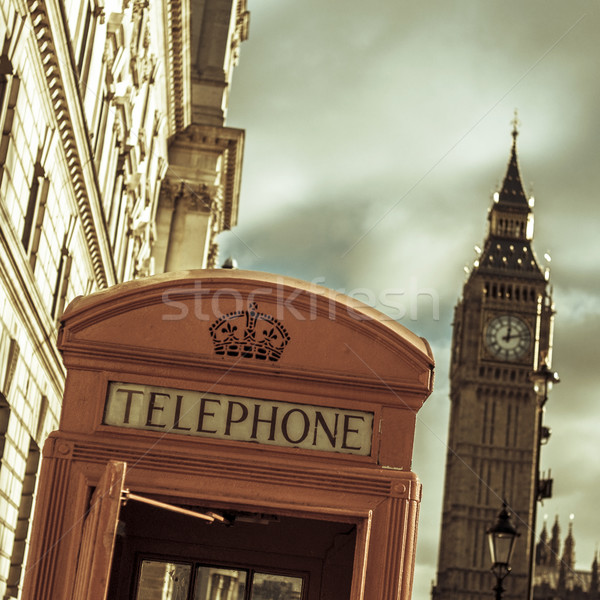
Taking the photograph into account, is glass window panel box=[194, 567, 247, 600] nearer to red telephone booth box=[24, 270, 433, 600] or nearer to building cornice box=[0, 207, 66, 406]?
red telephone booth box=[24, 270, 433, 600]

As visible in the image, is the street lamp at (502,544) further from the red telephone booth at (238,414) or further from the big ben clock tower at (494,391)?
the big ben clock tower at (494,391)

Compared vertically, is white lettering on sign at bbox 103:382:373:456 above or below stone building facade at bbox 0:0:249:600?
below

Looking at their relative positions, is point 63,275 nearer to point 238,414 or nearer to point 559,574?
point 238,414

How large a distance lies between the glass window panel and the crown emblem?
1351 mm

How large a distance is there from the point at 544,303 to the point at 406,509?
92314 millimetres

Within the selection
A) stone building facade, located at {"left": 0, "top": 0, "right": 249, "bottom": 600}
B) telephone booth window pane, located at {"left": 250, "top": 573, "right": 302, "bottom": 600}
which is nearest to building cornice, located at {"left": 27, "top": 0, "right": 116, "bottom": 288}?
stone building facade, located at {"left": 0, "top": 0, "right": 249, "bottom": 600}

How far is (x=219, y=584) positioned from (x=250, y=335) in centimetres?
142

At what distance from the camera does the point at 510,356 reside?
9375 centimetres

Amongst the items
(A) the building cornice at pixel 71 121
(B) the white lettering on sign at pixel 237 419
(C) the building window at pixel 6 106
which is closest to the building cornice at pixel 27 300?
(C) the building window at pixel 6 106

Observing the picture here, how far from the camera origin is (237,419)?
4742 millimetres

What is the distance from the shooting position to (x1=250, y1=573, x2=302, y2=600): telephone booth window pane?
18.2ft

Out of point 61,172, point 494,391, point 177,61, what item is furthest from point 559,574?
point 61,172

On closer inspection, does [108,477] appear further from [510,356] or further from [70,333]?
[510,356]

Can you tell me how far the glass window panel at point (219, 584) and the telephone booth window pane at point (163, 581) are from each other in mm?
63
